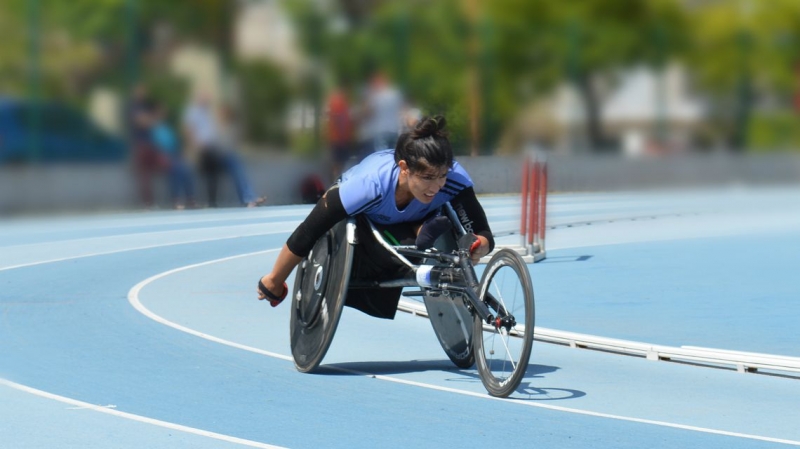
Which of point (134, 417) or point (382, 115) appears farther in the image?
point (382, 115)

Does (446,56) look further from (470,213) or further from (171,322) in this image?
(470,213)

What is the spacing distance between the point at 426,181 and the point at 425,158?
0.14 metres

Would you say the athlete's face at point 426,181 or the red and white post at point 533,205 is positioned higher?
the athlete's face at point 426,181

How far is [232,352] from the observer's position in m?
9.62

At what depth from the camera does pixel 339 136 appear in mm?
22656

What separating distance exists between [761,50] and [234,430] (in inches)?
1274

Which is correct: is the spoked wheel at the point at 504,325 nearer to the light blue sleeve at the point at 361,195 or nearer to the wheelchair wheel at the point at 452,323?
the wheelchair wheel at the point at 452,323

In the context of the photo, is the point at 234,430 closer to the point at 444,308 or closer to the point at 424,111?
the point at 444,308

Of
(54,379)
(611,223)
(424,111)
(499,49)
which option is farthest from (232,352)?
(499,49)

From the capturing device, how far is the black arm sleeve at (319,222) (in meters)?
8.38

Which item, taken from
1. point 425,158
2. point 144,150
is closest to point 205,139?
point 144,150

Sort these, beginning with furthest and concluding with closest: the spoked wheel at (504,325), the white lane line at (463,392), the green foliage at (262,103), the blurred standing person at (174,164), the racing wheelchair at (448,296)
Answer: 1. the green foliage at (262,103)
2. the blurred standing person at (174,164)
3. the racing wheelchair at (448,296)
4. the spoked wheel at (504,325)
5. the white lane line at (463,392)

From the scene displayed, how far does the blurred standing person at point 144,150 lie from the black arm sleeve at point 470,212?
1437 cm

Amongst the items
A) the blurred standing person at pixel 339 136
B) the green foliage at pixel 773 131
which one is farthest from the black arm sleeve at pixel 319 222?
the green foliage at pixel 773 131
